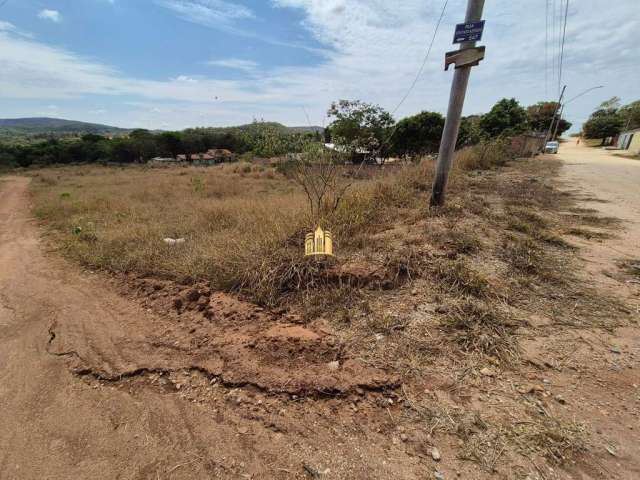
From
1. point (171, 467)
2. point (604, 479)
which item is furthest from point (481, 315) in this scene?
point (171, 467)

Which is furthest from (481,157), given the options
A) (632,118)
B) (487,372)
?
(632,118)

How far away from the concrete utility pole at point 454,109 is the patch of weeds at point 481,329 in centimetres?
244

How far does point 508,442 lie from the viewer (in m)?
1.37

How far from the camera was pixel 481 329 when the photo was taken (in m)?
2.08

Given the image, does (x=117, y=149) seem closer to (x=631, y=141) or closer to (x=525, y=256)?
(x=525, y=256)

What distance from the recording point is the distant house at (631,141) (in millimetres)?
24194

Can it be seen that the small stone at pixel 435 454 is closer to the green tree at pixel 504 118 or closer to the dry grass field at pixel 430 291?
the dry grass field at pixel 430 291

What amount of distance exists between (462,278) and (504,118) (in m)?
33.8

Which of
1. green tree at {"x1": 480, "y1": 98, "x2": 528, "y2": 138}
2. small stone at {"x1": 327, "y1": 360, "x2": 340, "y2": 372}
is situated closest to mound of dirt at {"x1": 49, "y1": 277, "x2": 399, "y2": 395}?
small stone at {"x1": 327, "y1": 360, "x2": 340, "y2": 372}

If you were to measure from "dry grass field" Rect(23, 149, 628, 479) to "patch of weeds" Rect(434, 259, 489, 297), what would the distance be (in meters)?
0.01

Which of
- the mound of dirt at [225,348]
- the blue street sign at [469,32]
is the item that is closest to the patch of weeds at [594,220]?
the blue street sign at [469,32]

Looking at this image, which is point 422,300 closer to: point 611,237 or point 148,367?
point 148,367

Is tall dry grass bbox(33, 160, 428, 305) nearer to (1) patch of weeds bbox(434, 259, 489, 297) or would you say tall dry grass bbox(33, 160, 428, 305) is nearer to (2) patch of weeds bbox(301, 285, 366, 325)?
(2) patch of weeds bbox(301, 285, 366, 325)

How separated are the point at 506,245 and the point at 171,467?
3749mm
